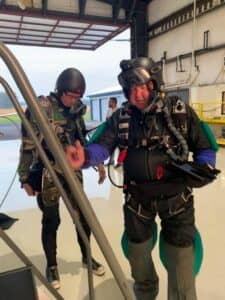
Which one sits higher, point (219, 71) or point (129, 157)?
point (219, 71)

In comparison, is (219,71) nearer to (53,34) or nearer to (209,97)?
(209,97)

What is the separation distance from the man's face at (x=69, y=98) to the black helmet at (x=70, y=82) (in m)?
0.03

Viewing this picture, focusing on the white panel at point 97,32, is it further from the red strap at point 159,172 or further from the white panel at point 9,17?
the red strap at point 159,172

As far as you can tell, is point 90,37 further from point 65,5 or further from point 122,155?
point 122,155

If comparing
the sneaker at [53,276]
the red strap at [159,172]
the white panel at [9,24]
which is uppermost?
the white panel at [9,24]

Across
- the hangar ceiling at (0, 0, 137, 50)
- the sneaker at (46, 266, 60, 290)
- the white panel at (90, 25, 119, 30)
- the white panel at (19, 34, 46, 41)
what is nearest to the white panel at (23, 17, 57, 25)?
the hangar ceiling at (0, 0, 137, 50)

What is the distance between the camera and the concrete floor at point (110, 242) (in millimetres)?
1891

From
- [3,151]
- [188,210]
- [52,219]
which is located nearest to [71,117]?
[52,219]

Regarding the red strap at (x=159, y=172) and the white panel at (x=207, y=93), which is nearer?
the red strap at (x=159, y=172)

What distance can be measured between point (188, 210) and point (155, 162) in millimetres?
293

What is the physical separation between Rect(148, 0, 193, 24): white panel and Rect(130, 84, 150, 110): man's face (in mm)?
8260

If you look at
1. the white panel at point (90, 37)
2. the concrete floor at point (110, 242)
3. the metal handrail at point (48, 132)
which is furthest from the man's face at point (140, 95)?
the white panel at point (90, 37)

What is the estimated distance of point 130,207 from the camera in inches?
56.0

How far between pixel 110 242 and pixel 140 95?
5.39 feet
